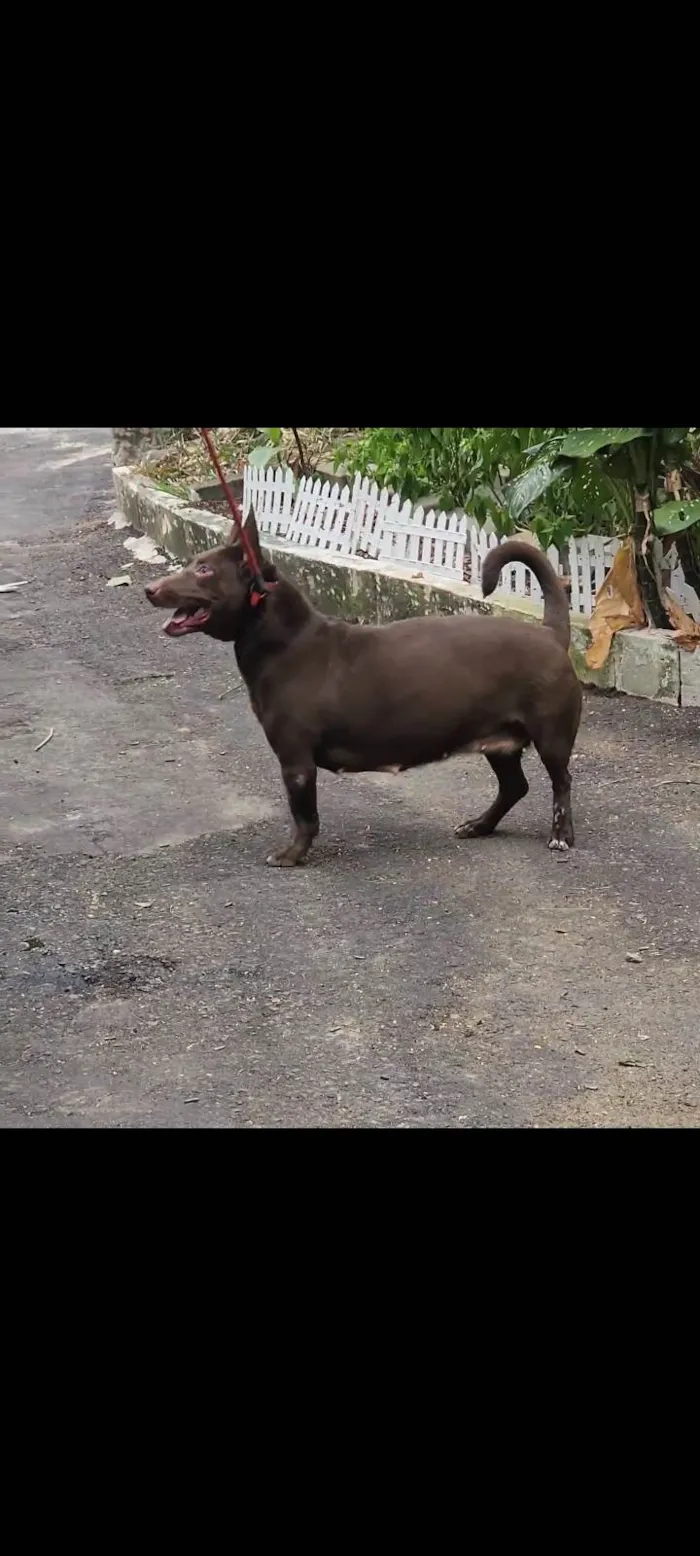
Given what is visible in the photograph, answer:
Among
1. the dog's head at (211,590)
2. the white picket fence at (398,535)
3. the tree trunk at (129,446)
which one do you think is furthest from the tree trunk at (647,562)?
the tree trunk at (129,446)

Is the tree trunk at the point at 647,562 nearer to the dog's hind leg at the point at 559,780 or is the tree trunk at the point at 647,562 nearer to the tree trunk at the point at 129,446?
Result: the dog's hind leg at the point at 559,780

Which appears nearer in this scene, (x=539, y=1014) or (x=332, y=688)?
(x=539, y=1014)

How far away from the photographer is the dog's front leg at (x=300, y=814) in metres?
6.54

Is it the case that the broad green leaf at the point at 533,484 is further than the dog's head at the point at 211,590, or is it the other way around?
the broad green leaf at the point at 533,484

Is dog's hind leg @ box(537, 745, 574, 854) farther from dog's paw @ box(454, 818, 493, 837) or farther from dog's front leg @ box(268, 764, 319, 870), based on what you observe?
dog's front leg @ box(268, 764, 319, 870)

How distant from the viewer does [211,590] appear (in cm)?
645

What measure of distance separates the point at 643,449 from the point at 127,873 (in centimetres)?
318

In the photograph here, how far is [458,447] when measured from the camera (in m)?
9.64

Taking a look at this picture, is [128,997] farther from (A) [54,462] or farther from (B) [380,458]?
(A) [54,462]

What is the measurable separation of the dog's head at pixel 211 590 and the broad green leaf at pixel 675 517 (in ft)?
6.67

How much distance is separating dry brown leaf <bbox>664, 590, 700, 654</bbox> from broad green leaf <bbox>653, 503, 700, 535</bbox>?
0.42 m
